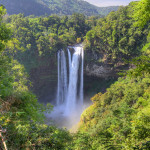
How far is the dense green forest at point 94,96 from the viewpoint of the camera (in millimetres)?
3779

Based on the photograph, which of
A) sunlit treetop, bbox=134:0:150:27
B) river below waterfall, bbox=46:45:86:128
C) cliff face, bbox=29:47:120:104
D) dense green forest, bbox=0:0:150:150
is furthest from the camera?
cliff face, bbox=29:47:120:104

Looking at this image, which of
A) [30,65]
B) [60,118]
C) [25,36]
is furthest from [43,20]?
[60,118]

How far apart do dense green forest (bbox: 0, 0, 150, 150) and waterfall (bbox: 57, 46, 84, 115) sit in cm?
207

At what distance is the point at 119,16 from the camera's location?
21109 mm

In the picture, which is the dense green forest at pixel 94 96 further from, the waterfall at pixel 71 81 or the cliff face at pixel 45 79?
the waterfall at pixel 71 81

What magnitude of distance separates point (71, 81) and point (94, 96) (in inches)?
261

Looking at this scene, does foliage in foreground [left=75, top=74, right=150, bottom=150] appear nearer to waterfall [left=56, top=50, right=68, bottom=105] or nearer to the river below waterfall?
the river below waterfall

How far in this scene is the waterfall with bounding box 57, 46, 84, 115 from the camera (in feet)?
73.4

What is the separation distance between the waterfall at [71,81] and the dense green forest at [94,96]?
81.3 inches

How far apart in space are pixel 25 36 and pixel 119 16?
16.2 m

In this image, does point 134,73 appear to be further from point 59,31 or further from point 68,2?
point 68,2

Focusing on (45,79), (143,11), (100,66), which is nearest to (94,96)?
(100,66)

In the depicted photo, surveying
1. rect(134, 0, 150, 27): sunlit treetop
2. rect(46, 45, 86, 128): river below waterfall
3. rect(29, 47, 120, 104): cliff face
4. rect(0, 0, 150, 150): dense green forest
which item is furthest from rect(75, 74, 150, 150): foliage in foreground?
rect(29, 47, 120, 104): cliff face

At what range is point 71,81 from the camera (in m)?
22.9
